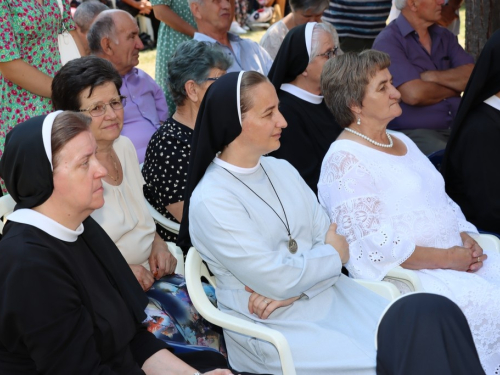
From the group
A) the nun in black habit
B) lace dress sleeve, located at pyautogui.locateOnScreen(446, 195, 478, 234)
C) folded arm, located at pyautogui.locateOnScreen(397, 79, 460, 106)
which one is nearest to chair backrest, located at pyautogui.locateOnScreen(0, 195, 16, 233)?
the nun in black habit

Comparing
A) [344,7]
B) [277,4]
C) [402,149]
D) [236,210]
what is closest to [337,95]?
[402,149]

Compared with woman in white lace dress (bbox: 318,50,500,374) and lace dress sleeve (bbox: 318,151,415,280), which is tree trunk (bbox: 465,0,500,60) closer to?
woman in white lace dress (bbox: 318,50,500,374)

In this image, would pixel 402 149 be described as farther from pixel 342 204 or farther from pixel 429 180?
pixel 342 204

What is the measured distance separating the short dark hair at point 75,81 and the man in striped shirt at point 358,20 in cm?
336

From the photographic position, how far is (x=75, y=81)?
3240 millimetres

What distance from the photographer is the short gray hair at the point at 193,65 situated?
3801mm

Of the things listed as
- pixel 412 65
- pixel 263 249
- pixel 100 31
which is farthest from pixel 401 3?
pixel 263 249

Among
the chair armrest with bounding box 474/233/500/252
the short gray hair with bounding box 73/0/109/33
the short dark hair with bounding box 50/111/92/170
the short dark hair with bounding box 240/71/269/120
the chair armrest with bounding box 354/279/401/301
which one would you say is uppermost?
the short dark hair with bounding box 50/111/92/170

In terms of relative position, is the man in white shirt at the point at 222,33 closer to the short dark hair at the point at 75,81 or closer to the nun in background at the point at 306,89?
the nun in background at the point at 306,89

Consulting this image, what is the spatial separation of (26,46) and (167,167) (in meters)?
1.14

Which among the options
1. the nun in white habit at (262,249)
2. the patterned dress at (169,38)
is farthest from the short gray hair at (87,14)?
the nun in white habit at (262,249)

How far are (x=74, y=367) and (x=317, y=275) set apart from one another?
1.04 metres

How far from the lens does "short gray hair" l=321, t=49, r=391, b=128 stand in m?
3.40

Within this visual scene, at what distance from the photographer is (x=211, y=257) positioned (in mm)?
2836
